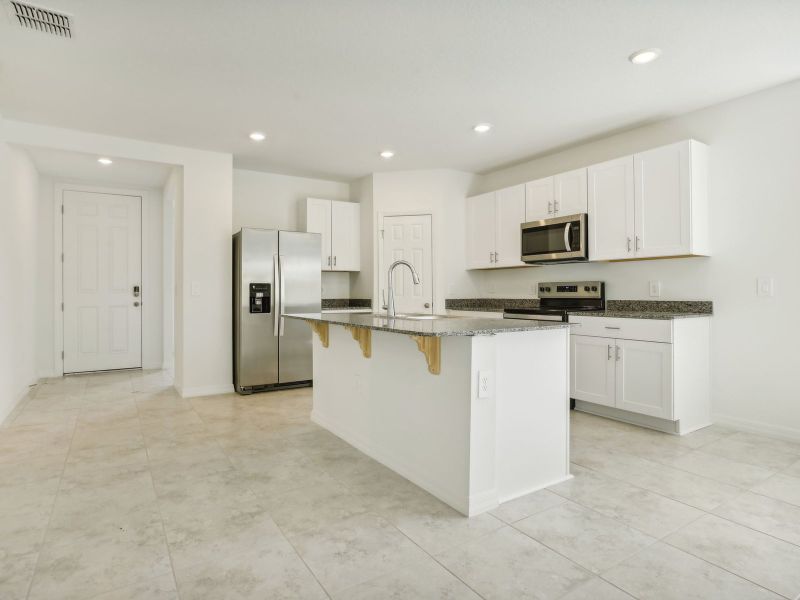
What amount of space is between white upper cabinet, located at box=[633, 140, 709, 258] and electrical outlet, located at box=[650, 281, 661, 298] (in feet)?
1.14

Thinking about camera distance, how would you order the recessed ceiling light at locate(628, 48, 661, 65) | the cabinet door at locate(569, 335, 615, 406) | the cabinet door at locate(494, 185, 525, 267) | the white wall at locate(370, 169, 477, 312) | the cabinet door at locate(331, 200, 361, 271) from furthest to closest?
the cabinet door at locate(331, 200, 361, 271)
the white wall at locate(370, 169, 477, 312)
the cabinet door at locate(494, 185, 525, 267)
the cabinet door at locate(569, 335, 615, 406)
the recessed ceiling light at locate(628, 48, 661, 65)

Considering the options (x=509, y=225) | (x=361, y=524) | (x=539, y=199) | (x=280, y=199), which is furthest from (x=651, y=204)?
(x=280, y=199)

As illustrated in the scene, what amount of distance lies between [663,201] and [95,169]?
545 cm

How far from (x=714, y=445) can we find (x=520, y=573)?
7.02 ft

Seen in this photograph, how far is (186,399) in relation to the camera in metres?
4.41

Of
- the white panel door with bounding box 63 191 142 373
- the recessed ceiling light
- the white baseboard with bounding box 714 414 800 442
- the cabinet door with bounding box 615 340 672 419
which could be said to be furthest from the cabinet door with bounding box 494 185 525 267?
the white panel door with bounding box 63 191 142 373

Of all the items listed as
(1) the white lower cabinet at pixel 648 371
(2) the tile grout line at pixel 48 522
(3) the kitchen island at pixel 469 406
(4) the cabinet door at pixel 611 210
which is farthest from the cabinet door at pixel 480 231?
(2) the tile grout line at pixel 48 522

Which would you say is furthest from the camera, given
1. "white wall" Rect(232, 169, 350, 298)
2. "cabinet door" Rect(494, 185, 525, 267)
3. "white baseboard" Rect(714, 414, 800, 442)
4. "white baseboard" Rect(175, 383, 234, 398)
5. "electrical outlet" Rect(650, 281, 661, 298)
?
"white wall" Rect(232, 169, 350, 298)

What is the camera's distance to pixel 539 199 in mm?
4488

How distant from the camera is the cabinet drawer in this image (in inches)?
130

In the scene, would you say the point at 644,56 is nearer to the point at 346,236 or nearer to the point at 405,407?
the point at 405,407

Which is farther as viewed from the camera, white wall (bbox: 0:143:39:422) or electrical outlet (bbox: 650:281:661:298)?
electrical outlet (bbox: 650:281:661:298)

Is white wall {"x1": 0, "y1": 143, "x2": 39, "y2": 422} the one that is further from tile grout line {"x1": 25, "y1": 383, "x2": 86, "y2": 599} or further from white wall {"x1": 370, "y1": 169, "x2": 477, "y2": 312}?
white wall {"x1": 370, "y1": 169, "x2": 477, "y2": 312}

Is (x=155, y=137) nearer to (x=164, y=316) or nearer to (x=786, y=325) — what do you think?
(x=164, y=316)
